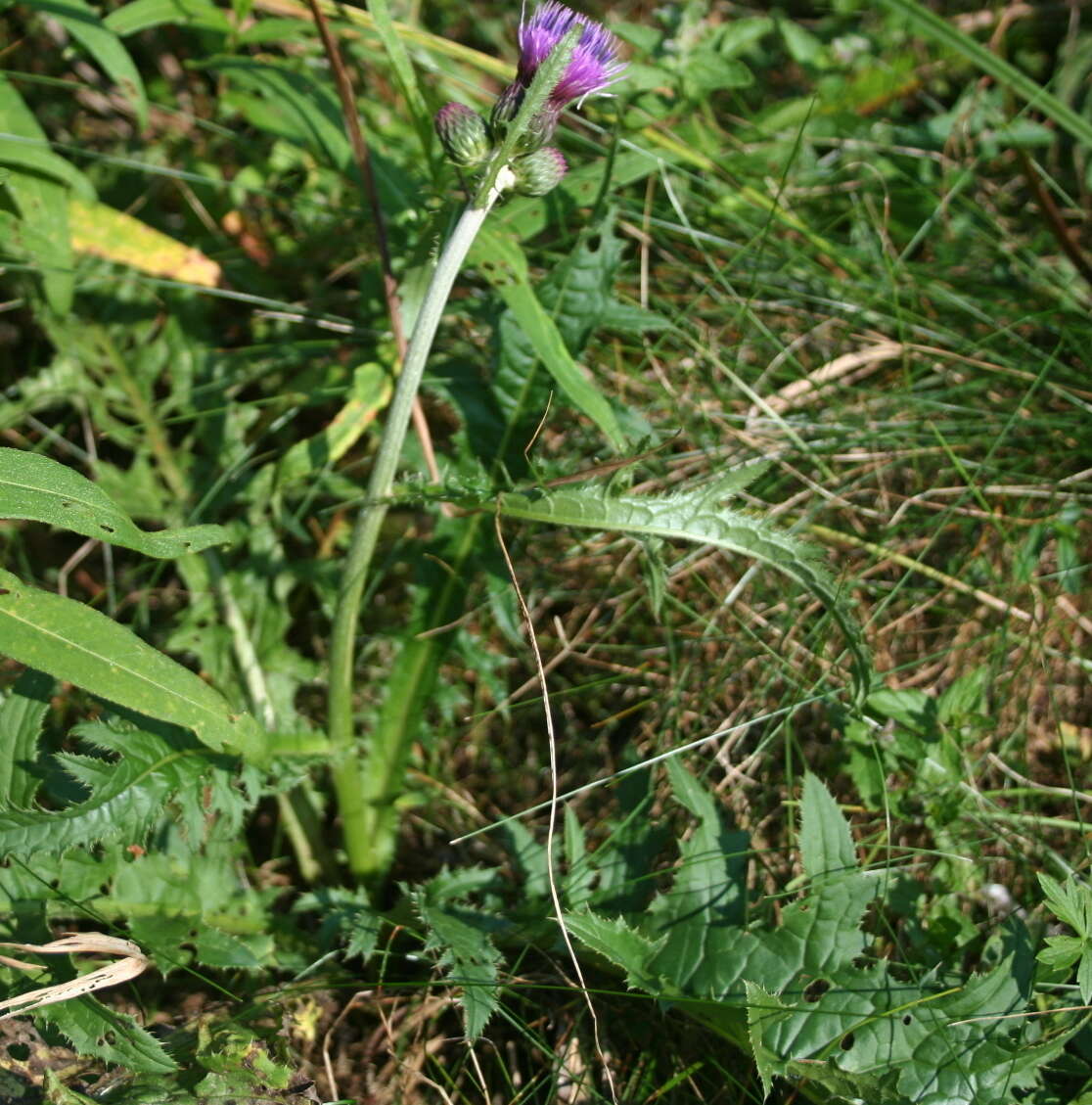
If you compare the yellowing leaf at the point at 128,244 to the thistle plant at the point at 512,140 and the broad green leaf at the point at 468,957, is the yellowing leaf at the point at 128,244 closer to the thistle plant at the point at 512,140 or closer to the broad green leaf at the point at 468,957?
the thistle plant at the point at 512,140

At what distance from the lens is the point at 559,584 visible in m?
2.90

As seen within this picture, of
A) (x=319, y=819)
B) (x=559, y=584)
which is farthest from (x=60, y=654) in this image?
(x=559, y=584)

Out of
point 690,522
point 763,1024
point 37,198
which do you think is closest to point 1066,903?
point 763,1024

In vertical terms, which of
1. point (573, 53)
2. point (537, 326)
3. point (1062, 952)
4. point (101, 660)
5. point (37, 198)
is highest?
point (573, 53)

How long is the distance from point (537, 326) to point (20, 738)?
125 cm

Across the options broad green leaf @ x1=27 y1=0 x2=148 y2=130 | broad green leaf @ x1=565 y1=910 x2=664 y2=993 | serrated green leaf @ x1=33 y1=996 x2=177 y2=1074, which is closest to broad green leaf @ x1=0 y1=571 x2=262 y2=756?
serrated green leaf @ x1=33 y1=996 x2=177 y2=1074

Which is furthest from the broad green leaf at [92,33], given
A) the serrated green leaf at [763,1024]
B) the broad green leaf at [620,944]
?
the serrated green leaf at [763,1024]

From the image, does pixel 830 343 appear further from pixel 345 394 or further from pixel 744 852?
pixel 744 852

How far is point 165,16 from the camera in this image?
269 centimetres

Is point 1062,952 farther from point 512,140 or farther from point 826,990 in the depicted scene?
point 512,140

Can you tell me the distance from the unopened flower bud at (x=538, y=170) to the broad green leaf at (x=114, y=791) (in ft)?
3.91

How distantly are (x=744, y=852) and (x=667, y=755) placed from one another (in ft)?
0.79

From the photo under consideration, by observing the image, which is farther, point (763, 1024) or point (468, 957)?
point (468, 957)

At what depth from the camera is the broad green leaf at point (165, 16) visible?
2.61 metres
